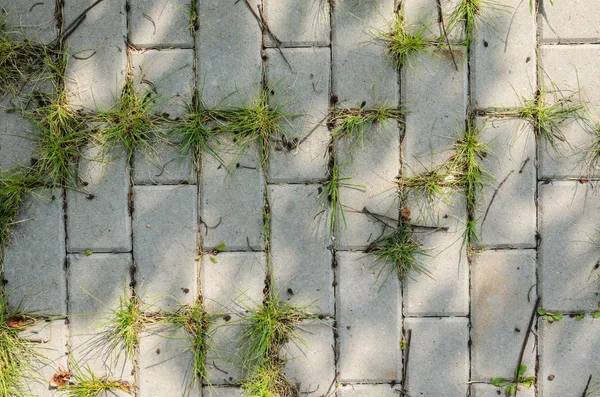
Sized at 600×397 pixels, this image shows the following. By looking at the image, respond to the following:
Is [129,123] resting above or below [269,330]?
above

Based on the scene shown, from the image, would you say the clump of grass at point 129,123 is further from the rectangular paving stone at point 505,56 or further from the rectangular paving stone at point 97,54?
the rectangular paving stone at point 505,56

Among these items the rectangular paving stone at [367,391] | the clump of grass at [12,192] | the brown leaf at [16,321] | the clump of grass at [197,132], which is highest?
the clump of grass at [197,132]

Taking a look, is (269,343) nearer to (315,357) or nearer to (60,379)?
(315,357)

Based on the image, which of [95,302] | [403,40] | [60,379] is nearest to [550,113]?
[403,40]

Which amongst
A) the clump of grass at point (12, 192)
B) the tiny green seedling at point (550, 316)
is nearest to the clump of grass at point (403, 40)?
the tiny green seedling at point (550, 316)

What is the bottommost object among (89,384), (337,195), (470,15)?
(89,384)

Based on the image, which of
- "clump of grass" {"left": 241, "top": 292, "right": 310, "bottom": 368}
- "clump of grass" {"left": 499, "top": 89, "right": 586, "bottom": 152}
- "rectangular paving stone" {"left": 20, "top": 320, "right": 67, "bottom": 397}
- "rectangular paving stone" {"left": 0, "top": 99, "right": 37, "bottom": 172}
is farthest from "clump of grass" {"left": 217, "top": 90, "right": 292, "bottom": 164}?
"rectangular paving stone" {"left": 20, "top": 320, "right": 67, "bottom": 397}

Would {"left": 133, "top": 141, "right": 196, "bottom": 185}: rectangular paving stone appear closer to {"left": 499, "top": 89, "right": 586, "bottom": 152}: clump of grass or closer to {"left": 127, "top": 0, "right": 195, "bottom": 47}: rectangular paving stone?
{"left": 127, "top": 0, "right": 195, "bottom": 47}: rectangular paving stone
